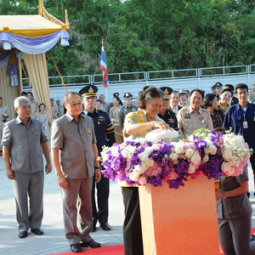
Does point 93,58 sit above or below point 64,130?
above

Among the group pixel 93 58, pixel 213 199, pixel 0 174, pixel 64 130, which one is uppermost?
pixel 93 58

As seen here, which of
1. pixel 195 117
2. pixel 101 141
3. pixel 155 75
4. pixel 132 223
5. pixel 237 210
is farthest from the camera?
pixel 155 75

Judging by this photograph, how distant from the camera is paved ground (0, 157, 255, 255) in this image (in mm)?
5730

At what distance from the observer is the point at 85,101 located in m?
6.55

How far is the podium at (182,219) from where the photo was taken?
3.58 m

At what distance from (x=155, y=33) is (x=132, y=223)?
1193 inches

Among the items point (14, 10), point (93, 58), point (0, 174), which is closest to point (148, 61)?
point (93, 58)

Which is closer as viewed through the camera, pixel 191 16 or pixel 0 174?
pixel 0 174

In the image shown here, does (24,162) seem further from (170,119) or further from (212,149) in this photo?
(212,149)

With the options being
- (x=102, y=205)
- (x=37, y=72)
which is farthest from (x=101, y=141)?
(x=37, y=72)

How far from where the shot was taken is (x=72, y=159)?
550 cm

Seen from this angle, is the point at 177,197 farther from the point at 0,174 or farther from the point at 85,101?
the point at 0,174

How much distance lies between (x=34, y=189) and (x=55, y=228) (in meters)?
0.57

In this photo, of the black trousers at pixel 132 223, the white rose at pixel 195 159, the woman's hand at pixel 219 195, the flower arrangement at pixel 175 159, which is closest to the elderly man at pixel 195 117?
the black trousers at pixel 132 223
